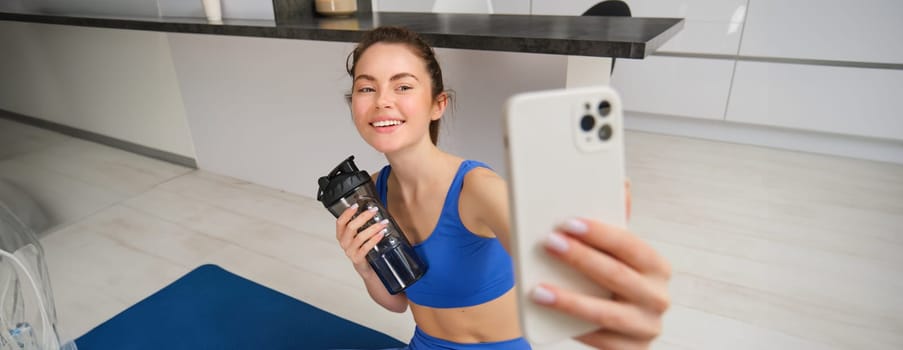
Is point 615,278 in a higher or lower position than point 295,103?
higher

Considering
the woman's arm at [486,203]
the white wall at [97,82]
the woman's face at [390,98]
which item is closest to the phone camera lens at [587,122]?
the woman's arm at [486,203]

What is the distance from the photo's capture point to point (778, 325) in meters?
1.43

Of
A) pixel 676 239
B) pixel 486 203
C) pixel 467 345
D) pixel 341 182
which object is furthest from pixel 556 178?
pixel 676 239

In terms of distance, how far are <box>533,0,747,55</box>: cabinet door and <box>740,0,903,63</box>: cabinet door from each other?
0.19 ft

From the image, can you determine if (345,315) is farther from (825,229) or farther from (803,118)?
(803,118)

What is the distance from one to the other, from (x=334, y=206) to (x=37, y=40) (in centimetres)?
312

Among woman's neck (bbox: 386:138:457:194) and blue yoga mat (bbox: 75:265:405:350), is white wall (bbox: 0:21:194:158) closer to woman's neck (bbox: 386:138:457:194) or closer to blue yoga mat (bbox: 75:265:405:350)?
blue yoga mat (bbox: 75:265:405:350)

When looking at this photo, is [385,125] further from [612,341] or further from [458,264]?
[612,341]

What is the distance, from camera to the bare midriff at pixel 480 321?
86 cm

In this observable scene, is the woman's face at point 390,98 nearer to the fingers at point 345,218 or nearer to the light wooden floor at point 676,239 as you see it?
the fingers at point 345,218

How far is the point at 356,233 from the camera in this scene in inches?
29.4

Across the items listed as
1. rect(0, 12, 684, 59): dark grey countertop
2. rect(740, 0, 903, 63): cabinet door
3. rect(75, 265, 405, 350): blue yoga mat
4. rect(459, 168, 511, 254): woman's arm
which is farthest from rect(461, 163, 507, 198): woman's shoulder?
rect(740, 0, 903, 63): cabinet door

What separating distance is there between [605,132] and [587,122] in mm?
19

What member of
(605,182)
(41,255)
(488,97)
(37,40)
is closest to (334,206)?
(605,182)
